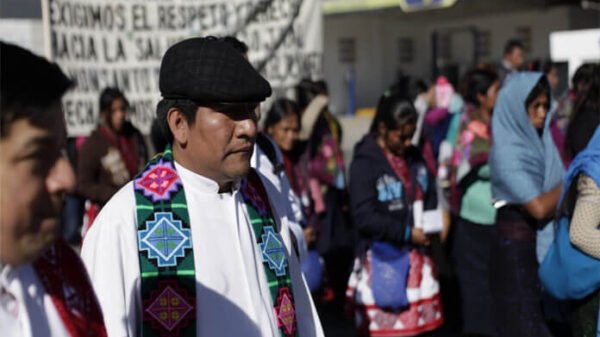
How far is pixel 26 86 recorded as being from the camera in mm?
1430

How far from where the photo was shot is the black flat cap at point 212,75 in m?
2.24

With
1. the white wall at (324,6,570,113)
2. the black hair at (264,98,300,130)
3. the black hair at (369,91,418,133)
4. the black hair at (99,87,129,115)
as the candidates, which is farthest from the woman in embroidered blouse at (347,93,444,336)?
the white wall at (324,6,570,113)

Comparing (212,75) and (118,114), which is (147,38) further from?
(212,75)

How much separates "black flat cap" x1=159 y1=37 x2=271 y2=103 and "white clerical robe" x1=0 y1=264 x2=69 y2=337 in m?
0.82

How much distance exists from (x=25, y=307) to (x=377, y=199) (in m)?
3.43

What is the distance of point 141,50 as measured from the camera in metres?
5.66

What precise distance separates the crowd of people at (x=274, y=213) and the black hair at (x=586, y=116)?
0.04ft

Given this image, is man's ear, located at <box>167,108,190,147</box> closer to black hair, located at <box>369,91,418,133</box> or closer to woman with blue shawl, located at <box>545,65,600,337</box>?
woman with blue shawl, located at <box>545,65,600,337</box>

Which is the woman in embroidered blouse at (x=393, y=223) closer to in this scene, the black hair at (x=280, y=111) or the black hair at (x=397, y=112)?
the black hair at (x=397, y=112)

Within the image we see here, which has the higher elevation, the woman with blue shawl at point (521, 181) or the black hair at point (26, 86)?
the black hair at point (26, 86)

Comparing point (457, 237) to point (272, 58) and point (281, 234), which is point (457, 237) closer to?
point (272, 58)

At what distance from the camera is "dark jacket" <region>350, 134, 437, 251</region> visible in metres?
4.77

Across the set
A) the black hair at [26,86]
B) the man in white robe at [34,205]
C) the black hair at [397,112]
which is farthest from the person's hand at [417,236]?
the black hair at [26,86]

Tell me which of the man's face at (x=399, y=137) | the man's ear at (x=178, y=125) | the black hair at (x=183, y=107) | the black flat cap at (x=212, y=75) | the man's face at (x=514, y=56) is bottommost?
the man's face at (x=399, y=137)
